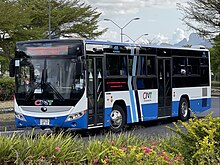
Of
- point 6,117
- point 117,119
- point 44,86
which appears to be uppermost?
point 44,86

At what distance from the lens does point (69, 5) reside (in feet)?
166

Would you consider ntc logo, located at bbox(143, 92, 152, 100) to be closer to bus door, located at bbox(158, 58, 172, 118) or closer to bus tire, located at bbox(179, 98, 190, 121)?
bus door, located at bbox(158, 58, 172, 118)

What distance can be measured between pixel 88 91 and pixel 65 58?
3.91 ft

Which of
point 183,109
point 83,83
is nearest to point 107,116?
point 83,83

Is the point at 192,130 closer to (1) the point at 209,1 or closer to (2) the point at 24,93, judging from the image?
(2) the point at 24,93

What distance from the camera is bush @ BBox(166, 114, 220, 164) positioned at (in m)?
6.86

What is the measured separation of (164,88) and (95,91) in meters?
4.41

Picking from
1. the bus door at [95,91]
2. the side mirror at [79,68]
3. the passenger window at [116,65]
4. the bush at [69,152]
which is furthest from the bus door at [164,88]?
the bush at [69,152]

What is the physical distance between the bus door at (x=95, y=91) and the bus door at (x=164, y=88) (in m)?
3.70

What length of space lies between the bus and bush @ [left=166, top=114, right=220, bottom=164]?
7.63 metres

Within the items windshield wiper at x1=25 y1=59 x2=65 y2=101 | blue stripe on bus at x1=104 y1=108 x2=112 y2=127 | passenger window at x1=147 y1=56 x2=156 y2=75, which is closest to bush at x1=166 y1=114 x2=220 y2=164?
windshield wiper at x1=25 y1=59 x2=65 y2=101

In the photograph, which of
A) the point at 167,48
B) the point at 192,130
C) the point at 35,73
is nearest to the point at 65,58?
the point at 35,73

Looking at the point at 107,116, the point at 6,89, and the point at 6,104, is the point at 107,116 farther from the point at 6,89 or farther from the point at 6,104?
the point at 6,89

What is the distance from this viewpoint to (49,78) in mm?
15344
